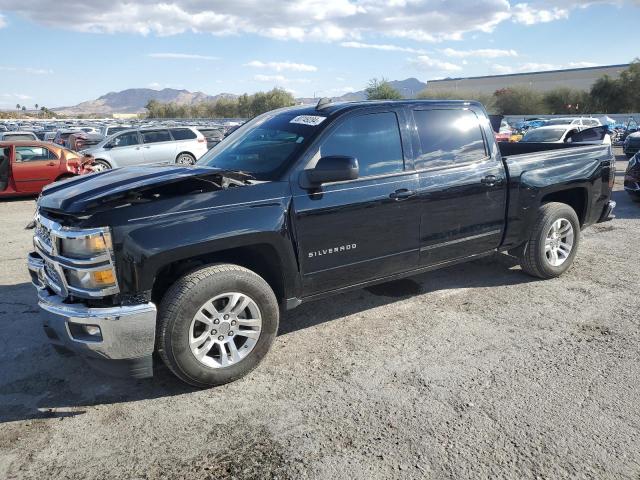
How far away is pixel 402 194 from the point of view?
13.5 feet

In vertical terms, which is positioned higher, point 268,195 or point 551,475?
point 268,195

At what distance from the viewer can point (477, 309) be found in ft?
15.4

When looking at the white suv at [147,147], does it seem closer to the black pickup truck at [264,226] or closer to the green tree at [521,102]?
the black pickup truck at [264,226]

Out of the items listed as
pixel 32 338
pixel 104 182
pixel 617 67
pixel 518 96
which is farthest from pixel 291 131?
pixel 617 67

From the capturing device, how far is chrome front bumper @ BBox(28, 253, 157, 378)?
2.98 m

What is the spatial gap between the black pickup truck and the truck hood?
12 millimetres

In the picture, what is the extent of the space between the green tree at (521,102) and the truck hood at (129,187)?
69.3 metres

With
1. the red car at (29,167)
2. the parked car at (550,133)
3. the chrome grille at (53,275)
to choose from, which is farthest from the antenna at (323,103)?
the parked car at (550,133)

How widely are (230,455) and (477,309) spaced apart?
2852mm

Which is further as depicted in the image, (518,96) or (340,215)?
(518,96)

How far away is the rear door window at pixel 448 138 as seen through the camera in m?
4.38

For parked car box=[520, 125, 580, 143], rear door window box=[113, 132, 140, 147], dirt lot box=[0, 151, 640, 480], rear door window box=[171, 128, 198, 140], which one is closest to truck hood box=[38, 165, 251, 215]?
dirt lot box=[0, 151, 640, 480]

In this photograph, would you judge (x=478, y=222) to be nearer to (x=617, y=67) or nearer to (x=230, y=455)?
(x=230, y=455)

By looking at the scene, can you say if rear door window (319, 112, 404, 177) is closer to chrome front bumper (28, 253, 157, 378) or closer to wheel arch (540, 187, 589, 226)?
chrome front bumper (28, 253, 157, 378)
